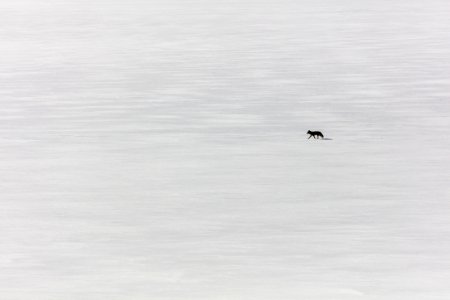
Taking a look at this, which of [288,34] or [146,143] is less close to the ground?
[288,34]

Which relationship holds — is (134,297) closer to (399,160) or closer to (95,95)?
(399,160)

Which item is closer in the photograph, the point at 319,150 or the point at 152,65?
the point at 319,150

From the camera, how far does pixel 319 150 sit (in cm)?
773

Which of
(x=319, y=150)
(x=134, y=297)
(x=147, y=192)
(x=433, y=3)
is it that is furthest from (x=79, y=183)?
(x=433, y=3)

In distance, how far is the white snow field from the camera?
4742mm

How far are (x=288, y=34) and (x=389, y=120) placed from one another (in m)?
7.39

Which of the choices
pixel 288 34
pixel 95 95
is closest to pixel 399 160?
pixel 95 95

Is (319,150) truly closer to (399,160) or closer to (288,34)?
(399,160)

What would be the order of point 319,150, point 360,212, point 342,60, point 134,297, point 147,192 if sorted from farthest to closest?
1. point 342,60
2. point 319,150
3. point 147,192
4. point 360,212
5. point 134,297

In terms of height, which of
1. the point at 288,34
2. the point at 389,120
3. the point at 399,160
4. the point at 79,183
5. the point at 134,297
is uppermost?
the point at 288,34

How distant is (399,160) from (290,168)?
2.55ft

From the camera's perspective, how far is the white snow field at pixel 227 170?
4.74 metres

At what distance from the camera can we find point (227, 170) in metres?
7.09

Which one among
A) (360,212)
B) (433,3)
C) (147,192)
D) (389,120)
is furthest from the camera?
(433,3)
